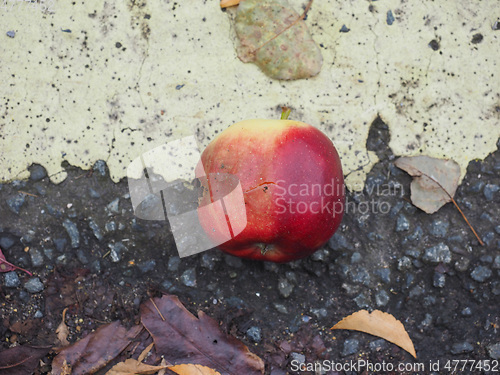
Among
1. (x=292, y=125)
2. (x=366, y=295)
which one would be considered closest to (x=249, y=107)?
(x=292, y=125)

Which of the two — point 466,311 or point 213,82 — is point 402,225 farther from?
point 213,82

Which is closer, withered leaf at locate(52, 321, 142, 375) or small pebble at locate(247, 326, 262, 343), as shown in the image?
withered leaf at locate(52, 321, 142, 375)

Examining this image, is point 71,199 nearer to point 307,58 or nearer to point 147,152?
point 147,152

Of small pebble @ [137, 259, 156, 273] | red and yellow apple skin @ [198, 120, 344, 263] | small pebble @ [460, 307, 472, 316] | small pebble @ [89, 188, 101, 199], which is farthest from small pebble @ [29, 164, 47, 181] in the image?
small pebble @ [460, 307, 472, 316]

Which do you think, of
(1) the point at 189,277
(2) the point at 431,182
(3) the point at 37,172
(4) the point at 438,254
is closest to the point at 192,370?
(1) the point at 189,277

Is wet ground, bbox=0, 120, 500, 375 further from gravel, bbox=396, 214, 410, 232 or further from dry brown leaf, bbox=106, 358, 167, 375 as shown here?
dry brown leaf, bbox=106, 358, 167, 375
